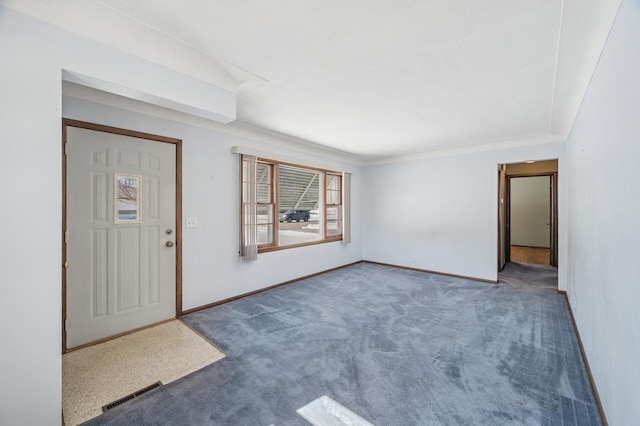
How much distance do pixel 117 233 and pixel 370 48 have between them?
2934mm

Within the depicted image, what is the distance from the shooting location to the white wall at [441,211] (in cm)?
456

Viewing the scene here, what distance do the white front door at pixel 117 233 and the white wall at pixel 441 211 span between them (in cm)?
422

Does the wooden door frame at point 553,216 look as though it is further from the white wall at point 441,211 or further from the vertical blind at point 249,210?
the vertical blind at point 249,210

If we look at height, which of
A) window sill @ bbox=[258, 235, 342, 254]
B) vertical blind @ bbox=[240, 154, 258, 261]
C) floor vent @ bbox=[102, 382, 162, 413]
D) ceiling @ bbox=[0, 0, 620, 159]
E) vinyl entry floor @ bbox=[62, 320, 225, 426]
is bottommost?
floor vent @ bbox=[102, 382, 162, 413]

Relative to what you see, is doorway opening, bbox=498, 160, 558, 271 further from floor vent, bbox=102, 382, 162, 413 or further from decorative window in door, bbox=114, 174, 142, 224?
decorative window in door, bbox=114, 174, 142, 224

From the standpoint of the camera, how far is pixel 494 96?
8.85ft

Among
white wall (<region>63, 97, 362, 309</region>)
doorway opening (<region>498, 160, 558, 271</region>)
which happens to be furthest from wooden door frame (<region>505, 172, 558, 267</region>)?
white wall (<region>63, 97, 362, 309</region>)

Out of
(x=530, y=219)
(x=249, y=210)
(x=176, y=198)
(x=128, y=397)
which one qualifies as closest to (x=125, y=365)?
(x=128, y=397)

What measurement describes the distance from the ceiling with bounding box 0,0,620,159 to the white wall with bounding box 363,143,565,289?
1.51 metres

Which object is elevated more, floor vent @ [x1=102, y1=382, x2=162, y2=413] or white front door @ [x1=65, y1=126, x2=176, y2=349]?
white front door @ [x1=65, y1=126, x2=176, y2=349]

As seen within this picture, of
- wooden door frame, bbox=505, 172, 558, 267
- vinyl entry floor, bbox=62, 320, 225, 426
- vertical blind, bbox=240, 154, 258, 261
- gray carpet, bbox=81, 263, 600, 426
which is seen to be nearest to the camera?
gray carpet, bbox=81, 263, 600, 426

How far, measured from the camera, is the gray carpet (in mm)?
1705

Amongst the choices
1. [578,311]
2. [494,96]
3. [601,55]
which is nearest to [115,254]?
[494,96]

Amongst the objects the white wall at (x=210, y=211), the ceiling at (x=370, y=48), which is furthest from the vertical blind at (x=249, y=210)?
the ceiling at (x=370, y=48)
